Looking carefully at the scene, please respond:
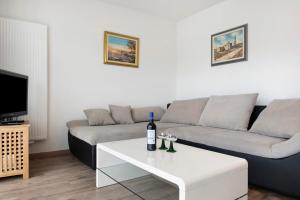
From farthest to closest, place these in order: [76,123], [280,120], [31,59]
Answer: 1. [76,123]
2. [31,59]
3. [280,120]

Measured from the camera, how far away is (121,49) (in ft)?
11.9

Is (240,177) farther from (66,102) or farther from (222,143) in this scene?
(66,102)

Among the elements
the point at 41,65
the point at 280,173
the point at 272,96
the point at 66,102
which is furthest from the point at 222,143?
the point at 41,65

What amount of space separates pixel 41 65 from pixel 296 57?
3260 mm

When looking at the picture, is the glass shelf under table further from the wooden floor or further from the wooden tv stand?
the wooden tv stand

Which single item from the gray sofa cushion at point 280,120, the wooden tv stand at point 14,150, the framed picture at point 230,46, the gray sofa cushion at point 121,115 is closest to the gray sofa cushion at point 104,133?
the gray sofa cushion at point 121,115

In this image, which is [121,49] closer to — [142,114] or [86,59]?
[86,59]

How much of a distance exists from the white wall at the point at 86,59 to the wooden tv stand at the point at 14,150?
0.77 metres

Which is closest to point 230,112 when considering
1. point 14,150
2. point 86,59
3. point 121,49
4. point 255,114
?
point 255,114

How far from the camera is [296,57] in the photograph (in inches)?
103

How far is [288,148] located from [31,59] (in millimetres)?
3013

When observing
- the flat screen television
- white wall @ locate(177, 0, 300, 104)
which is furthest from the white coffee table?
white wall @ locate(177, 0, 300, 104)

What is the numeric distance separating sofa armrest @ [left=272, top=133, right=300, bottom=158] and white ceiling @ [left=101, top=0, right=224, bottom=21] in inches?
Result: 102

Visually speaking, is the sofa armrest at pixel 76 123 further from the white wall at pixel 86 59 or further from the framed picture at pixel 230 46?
the framed picture at pixel 230 46
